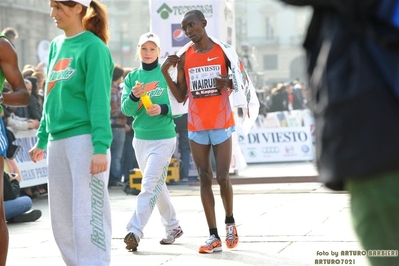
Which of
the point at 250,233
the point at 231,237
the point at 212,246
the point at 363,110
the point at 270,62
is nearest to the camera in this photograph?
the point at 363,110

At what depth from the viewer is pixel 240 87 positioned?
25.7 ft

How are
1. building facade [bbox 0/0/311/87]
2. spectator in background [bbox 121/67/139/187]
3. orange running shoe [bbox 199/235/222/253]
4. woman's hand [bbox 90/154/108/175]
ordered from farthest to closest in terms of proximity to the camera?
building facade [bbox 0/0/311/87], spectator in background [bbox 121/67/139/187], orange running shoe [bbox 199/235/222/253], woman's hand [bbox 90/154/108/175]

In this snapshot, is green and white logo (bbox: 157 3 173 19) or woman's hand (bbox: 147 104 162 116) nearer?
woman's hand (bbox: 147 104 162 116)

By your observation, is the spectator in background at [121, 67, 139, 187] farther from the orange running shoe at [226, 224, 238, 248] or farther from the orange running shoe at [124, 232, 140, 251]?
the orange running shoe at [226, 224, 238, 248]

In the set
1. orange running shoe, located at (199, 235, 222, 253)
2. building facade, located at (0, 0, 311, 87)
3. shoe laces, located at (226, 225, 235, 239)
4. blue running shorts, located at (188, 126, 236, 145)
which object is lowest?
building facade, located at (0, 0, 311, 87)

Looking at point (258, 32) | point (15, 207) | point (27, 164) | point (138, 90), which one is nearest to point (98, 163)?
point (138, 90)

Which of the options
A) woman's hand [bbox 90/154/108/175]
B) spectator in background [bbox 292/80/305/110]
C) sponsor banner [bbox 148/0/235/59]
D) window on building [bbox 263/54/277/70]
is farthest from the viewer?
window on building [bbox 263/54/277/70]

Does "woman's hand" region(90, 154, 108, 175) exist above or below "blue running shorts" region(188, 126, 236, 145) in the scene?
above

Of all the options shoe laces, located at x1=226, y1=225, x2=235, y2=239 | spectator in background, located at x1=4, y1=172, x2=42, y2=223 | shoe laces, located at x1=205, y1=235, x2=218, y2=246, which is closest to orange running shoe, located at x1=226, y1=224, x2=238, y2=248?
shoe laces, located at x1=226, y1=225, x2=235, y2=239

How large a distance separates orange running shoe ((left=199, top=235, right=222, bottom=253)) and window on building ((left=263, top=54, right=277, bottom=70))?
98.9 meters

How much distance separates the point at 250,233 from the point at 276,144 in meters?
12.5

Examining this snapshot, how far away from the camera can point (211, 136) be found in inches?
303

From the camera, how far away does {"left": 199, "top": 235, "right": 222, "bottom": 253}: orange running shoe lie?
24.4ft

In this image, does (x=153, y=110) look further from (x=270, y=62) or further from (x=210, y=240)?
(x=270, y=62)
